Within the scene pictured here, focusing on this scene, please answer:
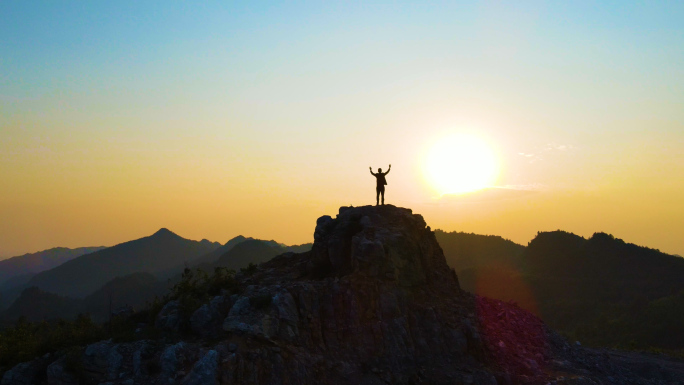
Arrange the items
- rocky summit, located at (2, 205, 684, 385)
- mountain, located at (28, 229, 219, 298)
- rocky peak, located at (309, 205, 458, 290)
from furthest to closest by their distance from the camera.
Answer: mountain, located at (28, 229, 219, 298) → rocky peak, located at (309, 205, 458, 290) → rocky summit, located at (2, 205, 684, 385)

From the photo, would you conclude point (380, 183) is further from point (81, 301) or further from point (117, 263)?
point (117, 263)

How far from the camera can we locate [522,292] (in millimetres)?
64062

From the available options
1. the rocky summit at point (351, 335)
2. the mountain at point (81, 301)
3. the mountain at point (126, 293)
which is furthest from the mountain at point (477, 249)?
the rocky summit at point (351, 335)

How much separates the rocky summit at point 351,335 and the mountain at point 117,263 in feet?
341

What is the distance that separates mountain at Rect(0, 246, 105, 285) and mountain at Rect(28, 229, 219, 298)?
33814 mm

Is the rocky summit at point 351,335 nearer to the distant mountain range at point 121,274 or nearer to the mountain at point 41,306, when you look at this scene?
the distant mountain range at point 121,274

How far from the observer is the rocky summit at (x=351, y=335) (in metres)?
14.5

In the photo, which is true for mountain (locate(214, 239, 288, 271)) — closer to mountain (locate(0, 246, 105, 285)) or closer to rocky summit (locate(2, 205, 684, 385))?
rocky summit (locate(2, 205, 684, 385))

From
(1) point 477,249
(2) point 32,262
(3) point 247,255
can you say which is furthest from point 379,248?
(2) point 32,262

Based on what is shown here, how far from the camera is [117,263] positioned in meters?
125

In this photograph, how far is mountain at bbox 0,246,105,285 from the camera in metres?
159

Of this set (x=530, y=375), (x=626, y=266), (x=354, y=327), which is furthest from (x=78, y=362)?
(x=626, y=266)

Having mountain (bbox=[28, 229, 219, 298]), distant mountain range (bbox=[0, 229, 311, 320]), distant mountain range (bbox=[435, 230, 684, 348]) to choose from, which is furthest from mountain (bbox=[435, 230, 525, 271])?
mountain (bbox=[28, 229, 219, 298])

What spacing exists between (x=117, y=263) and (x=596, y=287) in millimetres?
110212
